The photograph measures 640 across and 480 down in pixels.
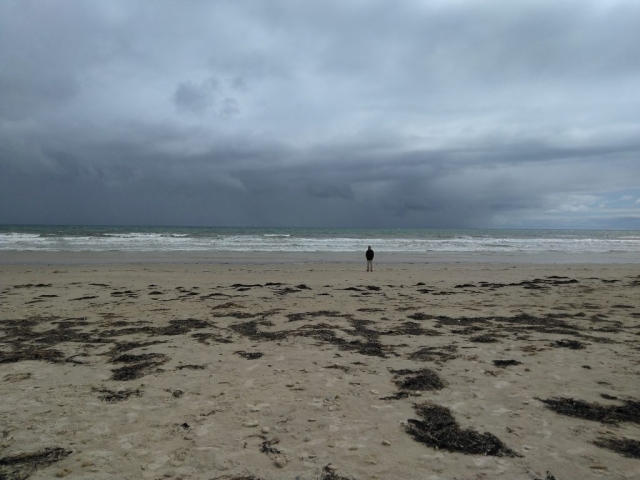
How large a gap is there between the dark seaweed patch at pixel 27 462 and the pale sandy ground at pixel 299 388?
0.14 feet

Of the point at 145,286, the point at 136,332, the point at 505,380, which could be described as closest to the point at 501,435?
the point at 505,380

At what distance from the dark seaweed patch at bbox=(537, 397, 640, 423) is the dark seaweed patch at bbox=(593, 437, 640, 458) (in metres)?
0.37

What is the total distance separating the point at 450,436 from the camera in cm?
355

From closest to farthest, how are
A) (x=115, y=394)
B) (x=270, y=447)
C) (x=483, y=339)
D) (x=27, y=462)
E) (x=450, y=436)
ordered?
(x=27, y=462), (x=270, y=447), (x=450, y=436), (x=115, y=394), (x=483, y=339)

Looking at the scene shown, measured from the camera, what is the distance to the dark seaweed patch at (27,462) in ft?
9.81

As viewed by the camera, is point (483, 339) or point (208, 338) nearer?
point (483, 339)

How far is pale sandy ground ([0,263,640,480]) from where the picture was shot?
125 inches

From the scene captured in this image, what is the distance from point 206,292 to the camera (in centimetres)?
1227

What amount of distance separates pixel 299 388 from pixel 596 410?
313cm

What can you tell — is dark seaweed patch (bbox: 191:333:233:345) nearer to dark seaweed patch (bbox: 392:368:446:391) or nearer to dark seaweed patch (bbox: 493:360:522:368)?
dark seaweed patch (bbox: 392:368:446:391)

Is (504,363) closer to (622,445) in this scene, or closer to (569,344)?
(569,344)

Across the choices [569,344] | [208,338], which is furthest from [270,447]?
[569,344]

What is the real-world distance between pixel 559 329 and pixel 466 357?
9.53 feet

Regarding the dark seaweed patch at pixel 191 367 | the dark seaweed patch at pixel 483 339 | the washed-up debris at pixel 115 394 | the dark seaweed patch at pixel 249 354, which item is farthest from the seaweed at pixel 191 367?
the dark seaweed patch at pixel 483 339
